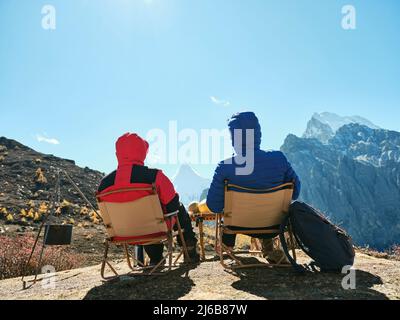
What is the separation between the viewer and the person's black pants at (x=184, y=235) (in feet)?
17.0

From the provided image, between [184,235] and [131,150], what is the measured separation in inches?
66.8

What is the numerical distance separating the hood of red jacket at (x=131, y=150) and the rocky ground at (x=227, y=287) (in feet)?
4.90

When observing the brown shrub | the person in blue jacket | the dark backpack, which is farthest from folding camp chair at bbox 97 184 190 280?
the brown shrub

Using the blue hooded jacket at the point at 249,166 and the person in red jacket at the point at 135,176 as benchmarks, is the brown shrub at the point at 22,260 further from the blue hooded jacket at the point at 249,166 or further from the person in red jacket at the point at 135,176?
the blue hooded jacket at the point at 249,166

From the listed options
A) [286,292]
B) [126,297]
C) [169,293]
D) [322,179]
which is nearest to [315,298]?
[286,292]

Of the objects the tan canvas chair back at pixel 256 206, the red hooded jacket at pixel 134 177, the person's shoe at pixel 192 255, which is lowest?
the person's shoe at pixel 192 255

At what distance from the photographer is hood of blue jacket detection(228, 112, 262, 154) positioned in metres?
4.81

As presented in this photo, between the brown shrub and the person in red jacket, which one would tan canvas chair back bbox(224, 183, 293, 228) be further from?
the brown shrub

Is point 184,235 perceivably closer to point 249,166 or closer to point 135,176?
point 135,176

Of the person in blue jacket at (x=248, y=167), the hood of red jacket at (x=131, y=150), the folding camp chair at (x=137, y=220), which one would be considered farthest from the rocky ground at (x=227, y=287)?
the hood of red jacket at (x=131, y=150)

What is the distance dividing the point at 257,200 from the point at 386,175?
7324 inches

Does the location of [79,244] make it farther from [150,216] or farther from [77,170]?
[77,170]

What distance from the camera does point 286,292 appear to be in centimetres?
335

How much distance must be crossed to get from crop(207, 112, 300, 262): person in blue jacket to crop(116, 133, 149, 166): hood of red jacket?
1.03m
